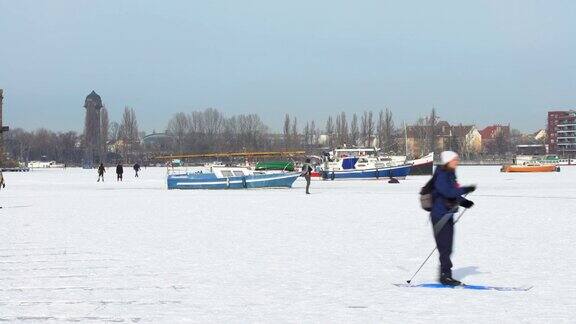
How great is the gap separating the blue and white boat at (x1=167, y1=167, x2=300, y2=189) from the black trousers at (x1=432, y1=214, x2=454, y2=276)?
29.9 metres

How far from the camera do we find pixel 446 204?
8.33 m

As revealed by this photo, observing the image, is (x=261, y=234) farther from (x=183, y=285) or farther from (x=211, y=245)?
(x=183, y=285)

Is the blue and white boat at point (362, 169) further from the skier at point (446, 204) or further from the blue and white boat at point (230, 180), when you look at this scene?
the skier at point (446, 204)

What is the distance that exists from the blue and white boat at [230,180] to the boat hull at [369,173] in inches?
512

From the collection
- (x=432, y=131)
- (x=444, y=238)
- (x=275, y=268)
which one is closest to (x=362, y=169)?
(x=275, y=268)

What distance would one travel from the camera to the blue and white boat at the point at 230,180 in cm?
3859

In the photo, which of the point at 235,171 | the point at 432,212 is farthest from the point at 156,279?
the point at 235,171

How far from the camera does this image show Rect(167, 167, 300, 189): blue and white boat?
127 feet

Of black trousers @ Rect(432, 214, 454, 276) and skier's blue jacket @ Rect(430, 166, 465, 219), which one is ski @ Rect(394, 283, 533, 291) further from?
skier's blue jacket @ Rect(430, 166, 465, 219)

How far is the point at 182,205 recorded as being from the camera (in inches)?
926

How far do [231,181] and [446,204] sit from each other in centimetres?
3064

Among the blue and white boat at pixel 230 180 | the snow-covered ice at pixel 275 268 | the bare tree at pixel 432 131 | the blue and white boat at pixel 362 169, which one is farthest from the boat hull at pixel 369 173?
the bare tree at pixel 432 131

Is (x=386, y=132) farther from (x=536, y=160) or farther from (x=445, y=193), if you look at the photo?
(x=445, y=193)

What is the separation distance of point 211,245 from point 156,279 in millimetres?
3474
